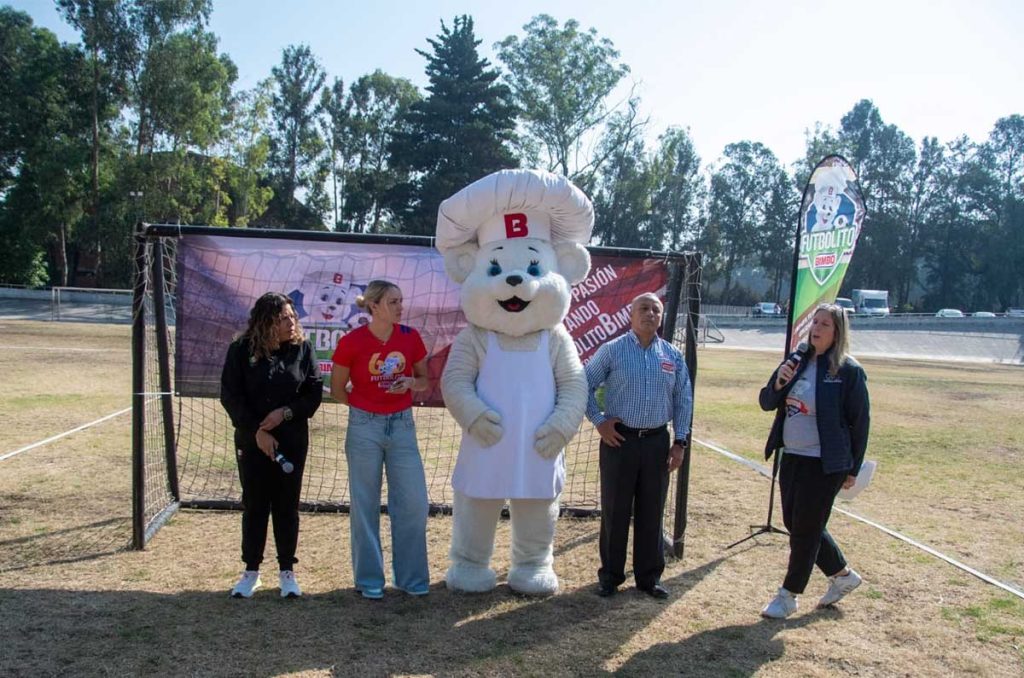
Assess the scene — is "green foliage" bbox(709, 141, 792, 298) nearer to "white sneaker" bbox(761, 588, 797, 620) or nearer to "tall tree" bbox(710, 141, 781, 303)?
"tall tree" bbox(710, 141, 781, 303)

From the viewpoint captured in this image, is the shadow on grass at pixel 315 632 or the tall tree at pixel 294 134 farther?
the tall tree at pixel 294 134

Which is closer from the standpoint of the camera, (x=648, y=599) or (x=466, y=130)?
(x=648, y=599)

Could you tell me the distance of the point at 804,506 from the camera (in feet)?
14.2

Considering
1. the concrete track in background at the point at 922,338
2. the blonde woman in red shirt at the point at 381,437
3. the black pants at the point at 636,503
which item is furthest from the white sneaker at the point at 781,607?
the concrete track in background at the point at 922,338

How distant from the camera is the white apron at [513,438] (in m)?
4.46

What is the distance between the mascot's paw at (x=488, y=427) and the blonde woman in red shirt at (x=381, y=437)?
36 cm

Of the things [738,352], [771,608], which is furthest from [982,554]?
[738,352]

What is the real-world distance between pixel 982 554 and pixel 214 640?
537 cm

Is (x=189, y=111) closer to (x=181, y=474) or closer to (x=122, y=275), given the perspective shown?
(x=122, y=275)

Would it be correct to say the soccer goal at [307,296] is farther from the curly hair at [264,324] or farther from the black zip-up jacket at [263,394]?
the black zip-up jacket at [263,394]

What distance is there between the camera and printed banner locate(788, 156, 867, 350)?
5910 millimetres

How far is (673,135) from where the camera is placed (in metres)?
57.0

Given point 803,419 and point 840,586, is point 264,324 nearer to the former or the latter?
point 803,419

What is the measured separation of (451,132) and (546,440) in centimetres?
3952
